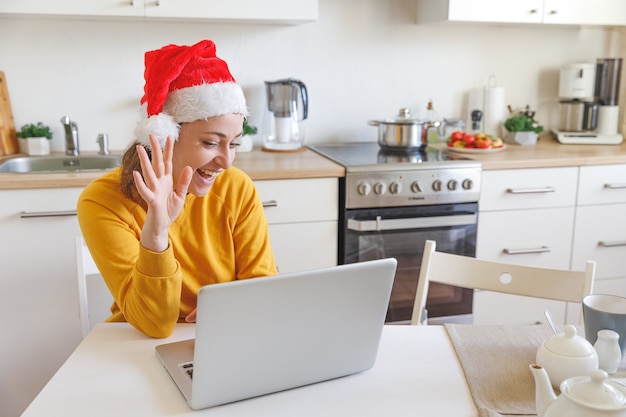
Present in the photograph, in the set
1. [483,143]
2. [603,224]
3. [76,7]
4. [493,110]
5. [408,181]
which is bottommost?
[603,224]

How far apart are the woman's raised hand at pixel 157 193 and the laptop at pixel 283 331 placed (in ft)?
0.80

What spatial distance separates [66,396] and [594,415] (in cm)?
78

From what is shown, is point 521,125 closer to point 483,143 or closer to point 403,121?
point 483,143

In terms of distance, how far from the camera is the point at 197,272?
1554mm

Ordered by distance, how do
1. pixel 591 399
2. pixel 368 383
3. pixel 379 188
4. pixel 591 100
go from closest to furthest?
pixel 591 399 < pixel 368 383 < pixel 379 188 < pixel 591 100

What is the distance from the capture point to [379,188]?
8.18 feet

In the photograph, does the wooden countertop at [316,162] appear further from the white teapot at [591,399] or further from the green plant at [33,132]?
the white teapot at [591,399]

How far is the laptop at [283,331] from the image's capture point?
3.11 ft

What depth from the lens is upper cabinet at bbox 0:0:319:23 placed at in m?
2.38

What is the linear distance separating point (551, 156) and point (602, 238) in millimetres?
442

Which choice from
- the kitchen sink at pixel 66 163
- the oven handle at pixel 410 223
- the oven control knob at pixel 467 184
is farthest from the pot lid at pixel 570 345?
the kitchen sink at pixel 66 163

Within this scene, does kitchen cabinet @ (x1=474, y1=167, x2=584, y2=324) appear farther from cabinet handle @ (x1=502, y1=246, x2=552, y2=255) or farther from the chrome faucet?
the chrome faucet

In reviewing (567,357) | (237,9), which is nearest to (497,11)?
(237,9)

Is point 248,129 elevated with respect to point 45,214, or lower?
elevated
